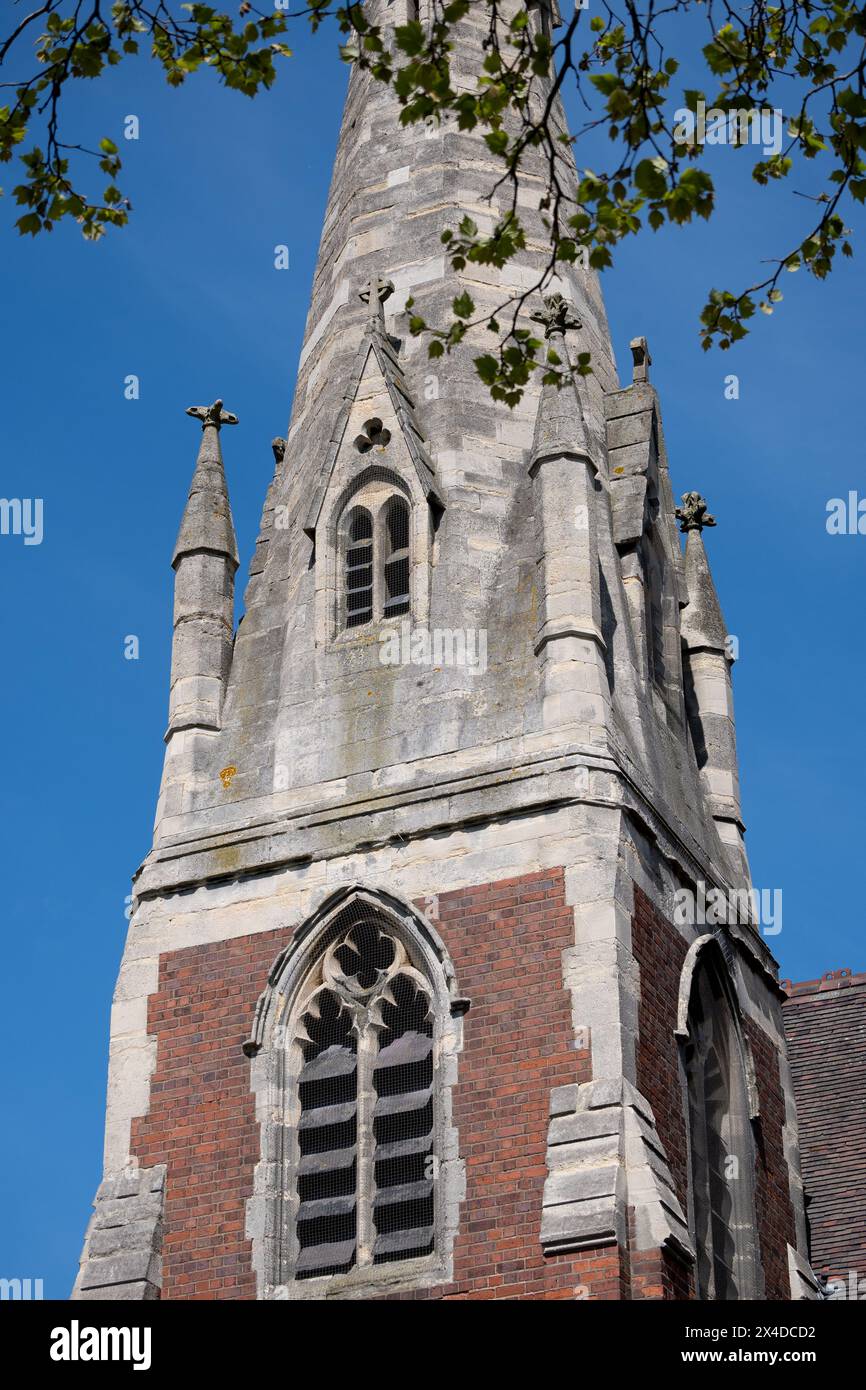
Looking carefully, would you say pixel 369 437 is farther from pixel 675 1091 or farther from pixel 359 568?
pixel 675 1091

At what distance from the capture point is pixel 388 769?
26.2m

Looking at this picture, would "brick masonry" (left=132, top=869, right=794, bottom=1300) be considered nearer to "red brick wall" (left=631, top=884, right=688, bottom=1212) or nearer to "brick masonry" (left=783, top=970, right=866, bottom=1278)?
"red brick wall" (left=631, top=884, right=688, bottom=1212)

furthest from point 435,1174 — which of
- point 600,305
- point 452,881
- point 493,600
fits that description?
point 600,305

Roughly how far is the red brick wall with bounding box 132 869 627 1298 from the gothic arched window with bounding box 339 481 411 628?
3896 mm

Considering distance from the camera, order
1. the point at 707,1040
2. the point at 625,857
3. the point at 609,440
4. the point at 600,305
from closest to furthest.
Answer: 1. the point at 625,857
2. the point at 707,1040
3. the point at 609,440
4. the point at 600,305

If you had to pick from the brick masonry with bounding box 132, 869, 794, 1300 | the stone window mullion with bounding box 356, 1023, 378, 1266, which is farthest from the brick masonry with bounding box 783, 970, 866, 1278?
the stone window mullion with bounding box 356, 1023, 378, 1266

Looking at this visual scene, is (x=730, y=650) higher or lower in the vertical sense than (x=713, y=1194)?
higher

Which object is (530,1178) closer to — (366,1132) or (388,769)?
(366,1132)

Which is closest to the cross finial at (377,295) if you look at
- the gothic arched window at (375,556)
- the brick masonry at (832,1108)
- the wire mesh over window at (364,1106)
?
the gothic arched window at (375,556)

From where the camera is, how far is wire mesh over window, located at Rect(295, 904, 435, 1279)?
78.2ft

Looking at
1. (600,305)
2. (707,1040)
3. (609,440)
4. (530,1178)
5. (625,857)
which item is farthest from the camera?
(600,305)
